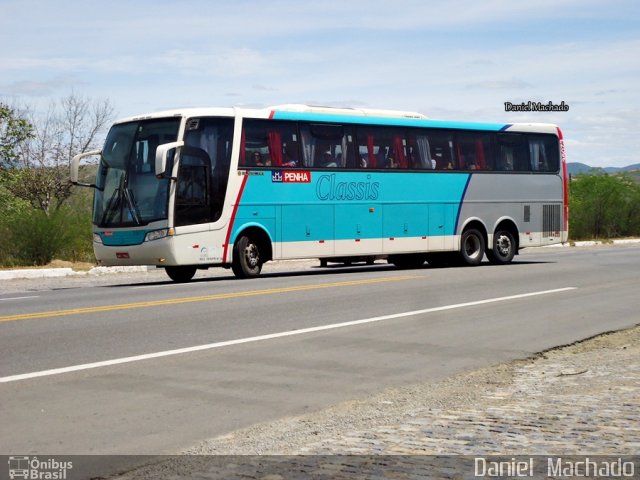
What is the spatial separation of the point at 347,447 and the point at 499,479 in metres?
1.21

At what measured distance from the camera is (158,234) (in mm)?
22000

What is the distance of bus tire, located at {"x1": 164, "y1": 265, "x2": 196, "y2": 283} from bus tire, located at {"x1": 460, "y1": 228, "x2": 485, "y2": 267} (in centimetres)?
818

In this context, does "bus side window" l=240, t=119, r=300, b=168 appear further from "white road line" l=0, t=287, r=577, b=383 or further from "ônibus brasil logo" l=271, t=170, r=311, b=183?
"white road line" l=0, t=287, r=577, b=383

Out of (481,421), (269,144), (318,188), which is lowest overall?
(481,421)

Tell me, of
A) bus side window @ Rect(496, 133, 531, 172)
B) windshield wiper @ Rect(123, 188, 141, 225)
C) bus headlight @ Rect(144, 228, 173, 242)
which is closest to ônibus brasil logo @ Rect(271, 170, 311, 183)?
bus headlight @ Rect(144, 228, 173, 242)

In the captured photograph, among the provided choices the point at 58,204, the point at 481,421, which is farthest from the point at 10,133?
the point at 481,421

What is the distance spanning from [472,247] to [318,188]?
5957 millimetres

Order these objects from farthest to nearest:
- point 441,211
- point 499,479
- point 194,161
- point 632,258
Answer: point 632,258 < point 441,211 < point 194,161 < point 499,479

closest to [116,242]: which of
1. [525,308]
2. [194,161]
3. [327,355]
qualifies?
[194,161]

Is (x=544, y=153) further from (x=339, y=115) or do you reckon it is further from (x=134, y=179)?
Answer: (x=134, y=179)

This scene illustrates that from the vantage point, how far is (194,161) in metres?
22.4

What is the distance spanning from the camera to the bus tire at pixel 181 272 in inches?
931

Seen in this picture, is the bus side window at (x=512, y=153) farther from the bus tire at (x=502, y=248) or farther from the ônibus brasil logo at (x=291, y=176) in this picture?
the ônibus brasil logo at (x=291, y=176)

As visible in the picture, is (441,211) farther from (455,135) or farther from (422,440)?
(422,440)
